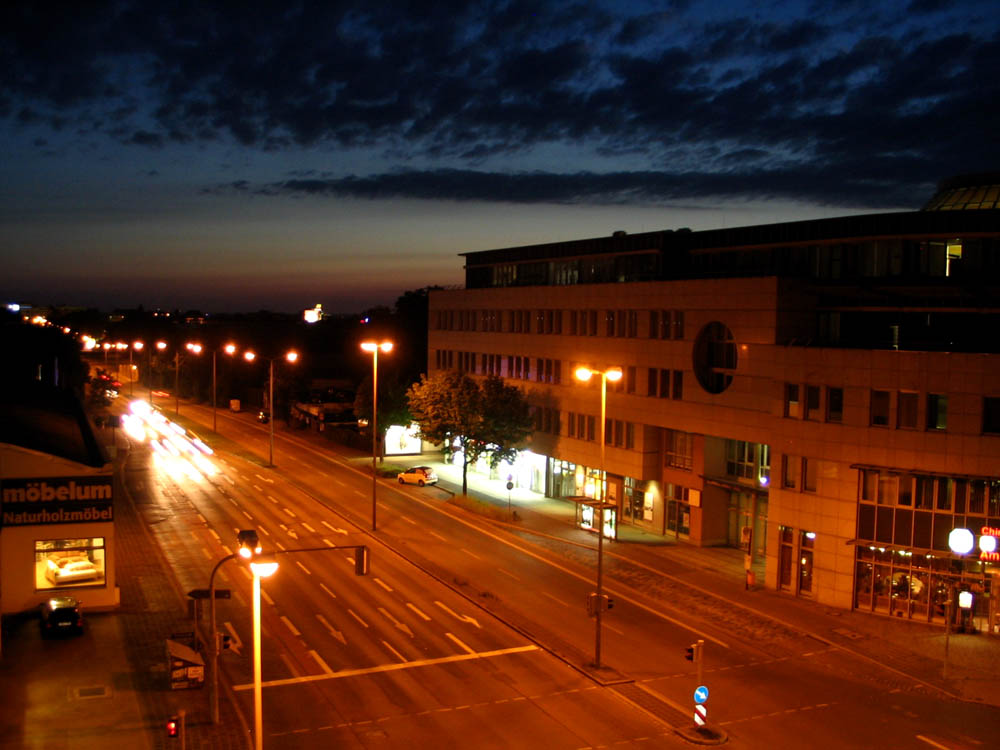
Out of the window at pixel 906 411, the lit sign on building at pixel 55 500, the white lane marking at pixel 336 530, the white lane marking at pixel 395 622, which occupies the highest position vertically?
the window at pixel 906 411

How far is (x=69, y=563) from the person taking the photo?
31.9 m

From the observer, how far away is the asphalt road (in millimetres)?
23344

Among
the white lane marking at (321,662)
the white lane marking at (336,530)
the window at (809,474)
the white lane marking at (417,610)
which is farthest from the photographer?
the white lane marking at (336,530)

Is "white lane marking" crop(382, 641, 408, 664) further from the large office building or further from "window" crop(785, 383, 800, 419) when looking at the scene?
"window" crop(785, 383, 800, 419)

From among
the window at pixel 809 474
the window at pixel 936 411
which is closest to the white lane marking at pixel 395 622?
the window at pixel 809 474

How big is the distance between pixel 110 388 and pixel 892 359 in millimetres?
98607

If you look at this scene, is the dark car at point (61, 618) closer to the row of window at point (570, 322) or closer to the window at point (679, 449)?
the window at point (679, 449)

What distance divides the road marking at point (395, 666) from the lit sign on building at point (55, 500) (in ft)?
34.0

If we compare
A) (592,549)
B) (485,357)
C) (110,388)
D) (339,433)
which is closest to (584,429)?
(592,549)

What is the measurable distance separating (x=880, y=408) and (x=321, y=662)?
22960 millimetres

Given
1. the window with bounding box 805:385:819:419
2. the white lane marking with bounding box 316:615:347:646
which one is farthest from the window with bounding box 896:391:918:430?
the white lane marking with bounding box 316:615:347:646

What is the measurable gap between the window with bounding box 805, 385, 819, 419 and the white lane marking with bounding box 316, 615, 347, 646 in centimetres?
2073

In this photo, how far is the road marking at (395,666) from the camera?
2600 centimetres

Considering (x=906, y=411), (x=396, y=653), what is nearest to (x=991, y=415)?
(x=906, y=411)
